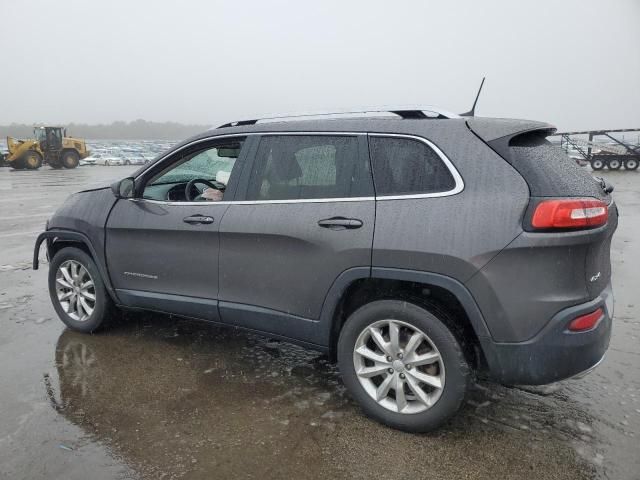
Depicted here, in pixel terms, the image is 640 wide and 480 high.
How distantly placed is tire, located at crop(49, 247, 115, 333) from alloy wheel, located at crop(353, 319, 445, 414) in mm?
2293

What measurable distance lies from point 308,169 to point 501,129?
1133mm

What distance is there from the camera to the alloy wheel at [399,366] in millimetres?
2693

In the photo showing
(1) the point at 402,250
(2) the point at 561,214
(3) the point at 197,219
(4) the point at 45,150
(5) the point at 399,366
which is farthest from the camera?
(4) the point at 45,150

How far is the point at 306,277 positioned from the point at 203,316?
0.96 metres

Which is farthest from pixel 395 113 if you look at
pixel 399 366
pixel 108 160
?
pixel 108 160

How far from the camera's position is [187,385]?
3.37 metres

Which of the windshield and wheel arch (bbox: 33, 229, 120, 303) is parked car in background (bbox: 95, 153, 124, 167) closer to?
the windshield

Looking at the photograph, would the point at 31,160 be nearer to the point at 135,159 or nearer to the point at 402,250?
the point at 135,159

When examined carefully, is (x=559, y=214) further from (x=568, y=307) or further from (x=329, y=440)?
(x=329, y=440)

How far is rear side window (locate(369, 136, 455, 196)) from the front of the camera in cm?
269

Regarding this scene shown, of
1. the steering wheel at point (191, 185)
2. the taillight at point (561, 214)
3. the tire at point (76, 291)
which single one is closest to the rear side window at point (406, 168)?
the taillight at point (561, 214)

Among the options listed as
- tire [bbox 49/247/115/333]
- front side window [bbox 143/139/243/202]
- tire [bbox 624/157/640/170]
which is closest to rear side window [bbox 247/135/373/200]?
front side window [bbox 143/139/243/202]

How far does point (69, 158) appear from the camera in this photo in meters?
34.2

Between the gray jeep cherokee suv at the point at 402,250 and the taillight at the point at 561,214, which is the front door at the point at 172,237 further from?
the taillight at the point at 561,214
